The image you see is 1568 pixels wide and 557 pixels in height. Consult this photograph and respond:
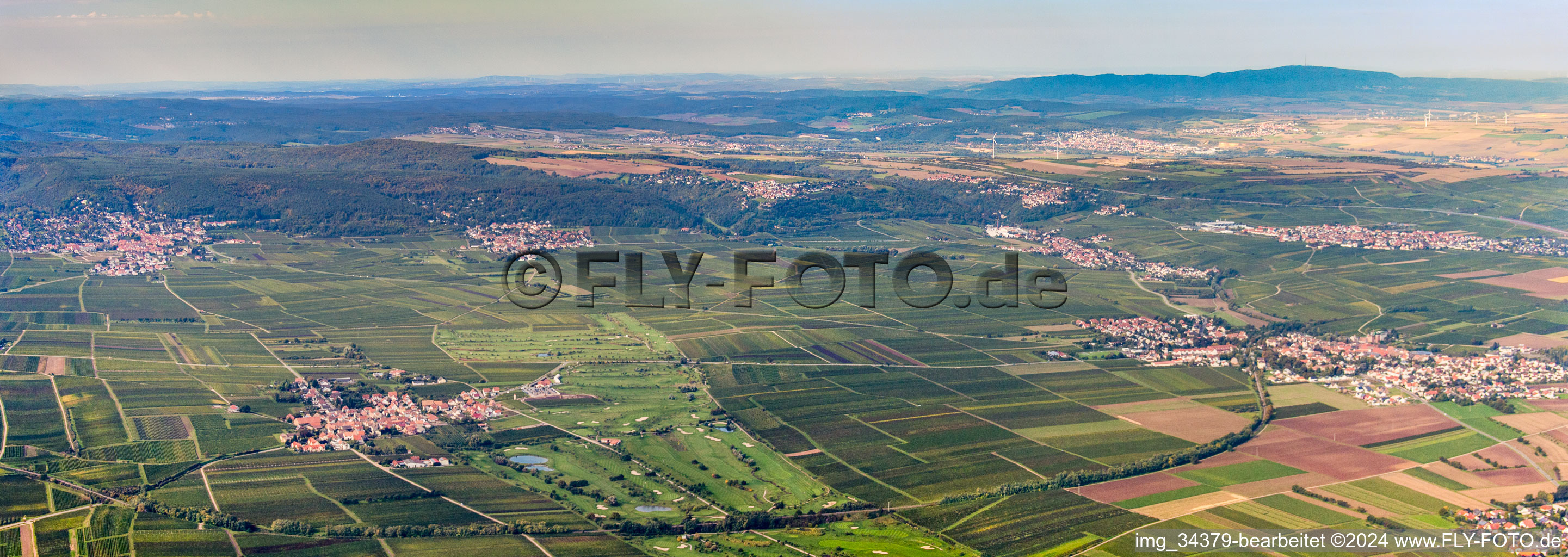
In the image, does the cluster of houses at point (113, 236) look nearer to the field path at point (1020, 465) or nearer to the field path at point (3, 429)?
the field path at point (3, 429)

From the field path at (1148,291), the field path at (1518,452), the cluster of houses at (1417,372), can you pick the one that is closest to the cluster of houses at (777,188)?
the field path at (1148,291)

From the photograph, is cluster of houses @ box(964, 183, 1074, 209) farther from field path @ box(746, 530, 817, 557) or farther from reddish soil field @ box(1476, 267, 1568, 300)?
field path @ box(746, 530, 817, 557)

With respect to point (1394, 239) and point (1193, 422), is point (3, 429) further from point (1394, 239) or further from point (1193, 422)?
point (1394, 239)

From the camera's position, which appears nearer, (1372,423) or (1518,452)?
(1518,452)

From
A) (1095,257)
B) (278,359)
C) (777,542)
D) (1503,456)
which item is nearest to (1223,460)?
(1503,456)

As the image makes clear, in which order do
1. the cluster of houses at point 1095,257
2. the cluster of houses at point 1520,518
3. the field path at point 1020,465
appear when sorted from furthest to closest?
the cluster of houses at point 1095,257
the field path at point 1020,465
the cluster of houses at point 1520,518

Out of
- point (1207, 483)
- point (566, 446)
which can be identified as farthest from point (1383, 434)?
point (566, 446)
